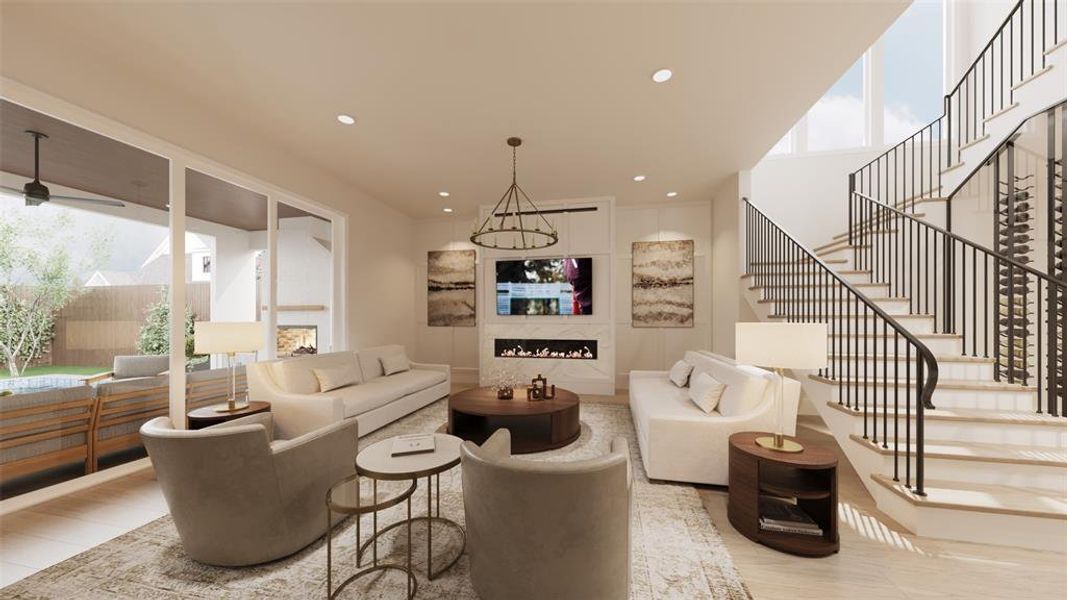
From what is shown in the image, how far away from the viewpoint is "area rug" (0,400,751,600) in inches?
67.7

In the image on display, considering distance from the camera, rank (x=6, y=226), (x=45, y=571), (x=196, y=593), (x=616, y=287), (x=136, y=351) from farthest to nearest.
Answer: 1. (x=616, y=287)
2. (x=136, y=351)
3. (x=6, y=226)
4. (x=45, y=571)
5. (x=196, y=593)

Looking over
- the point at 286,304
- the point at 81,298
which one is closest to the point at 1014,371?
the point at 286,304

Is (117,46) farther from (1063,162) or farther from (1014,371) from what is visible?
(1014,371)

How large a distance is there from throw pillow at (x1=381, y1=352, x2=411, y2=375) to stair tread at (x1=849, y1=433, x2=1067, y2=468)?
4823 mm

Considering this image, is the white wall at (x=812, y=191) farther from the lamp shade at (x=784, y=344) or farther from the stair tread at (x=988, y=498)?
the lamp shade at (x=784, y=344)

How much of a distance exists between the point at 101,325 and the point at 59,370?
15.7 inches

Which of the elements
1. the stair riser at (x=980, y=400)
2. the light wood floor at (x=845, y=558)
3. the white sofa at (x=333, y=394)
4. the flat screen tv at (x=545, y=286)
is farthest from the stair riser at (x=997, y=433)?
the white sofa at (x=333, y=394)

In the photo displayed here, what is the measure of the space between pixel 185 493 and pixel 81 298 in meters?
2.25

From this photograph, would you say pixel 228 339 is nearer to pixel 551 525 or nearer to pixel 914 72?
pixel 551 525

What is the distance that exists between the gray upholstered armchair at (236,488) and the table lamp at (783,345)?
95.1 inches

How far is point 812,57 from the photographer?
8.64 ft

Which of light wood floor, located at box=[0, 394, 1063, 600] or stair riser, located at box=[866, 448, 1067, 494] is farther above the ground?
stair riser, located at box=[866, 448, 1067, 494]

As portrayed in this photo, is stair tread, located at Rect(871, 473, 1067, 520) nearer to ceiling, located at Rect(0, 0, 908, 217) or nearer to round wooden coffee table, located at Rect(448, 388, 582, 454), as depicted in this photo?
round wooden coffee table, located at Rect(448, 388, 582, 454)

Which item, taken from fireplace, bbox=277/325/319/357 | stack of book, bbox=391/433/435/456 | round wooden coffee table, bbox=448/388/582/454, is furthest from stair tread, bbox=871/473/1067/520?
fireplace, bbox=277/325/319/357
